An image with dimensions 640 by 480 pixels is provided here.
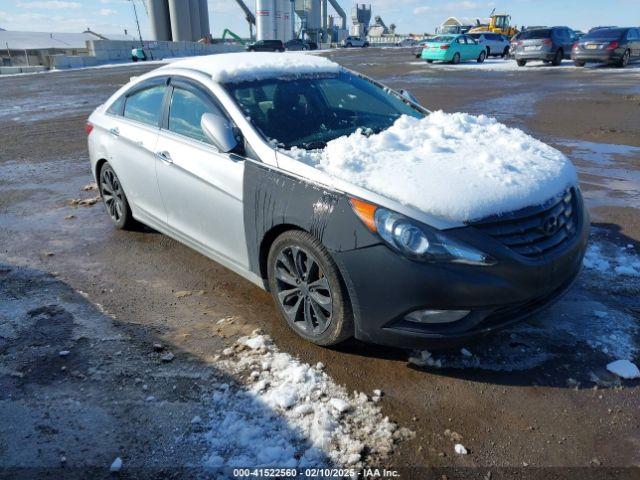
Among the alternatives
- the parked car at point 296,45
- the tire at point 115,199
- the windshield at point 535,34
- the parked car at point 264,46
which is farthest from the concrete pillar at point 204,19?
the tire at point 115,199

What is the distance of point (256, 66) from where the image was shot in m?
3.94

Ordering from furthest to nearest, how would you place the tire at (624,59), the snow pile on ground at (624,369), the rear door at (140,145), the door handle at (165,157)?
the tire at (624,59) < the rear door at (140,145) < the door handle at (165,157) < the snow pile on ground at (624,369)

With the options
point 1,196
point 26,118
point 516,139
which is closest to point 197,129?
point 516,139

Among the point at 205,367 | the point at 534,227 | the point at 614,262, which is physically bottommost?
the point at 205,367

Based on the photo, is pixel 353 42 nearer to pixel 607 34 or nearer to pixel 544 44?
pixel 544 44

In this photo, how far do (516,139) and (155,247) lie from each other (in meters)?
3.33

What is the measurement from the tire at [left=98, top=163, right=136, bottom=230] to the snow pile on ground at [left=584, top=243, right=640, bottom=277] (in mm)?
4184

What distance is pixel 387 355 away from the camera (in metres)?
3.12

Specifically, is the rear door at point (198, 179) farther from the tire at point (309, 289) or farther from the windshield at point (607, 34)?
the windshield at point (607, 34)

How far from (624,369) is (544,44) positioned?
27.0 metres

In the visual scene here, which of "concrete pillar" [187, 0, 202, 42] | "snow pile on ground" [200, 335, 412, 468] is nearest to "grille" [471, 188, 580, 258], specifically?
"snow pile on ground" [200, 335, 412, 468]

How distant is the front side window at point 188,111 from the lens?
12.2ft

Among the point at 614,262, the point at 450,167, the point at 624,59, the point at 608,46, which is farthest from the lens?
the point at 624,59

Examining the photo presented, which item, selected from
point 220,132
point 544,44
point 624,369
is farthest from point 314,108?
point 544,44
